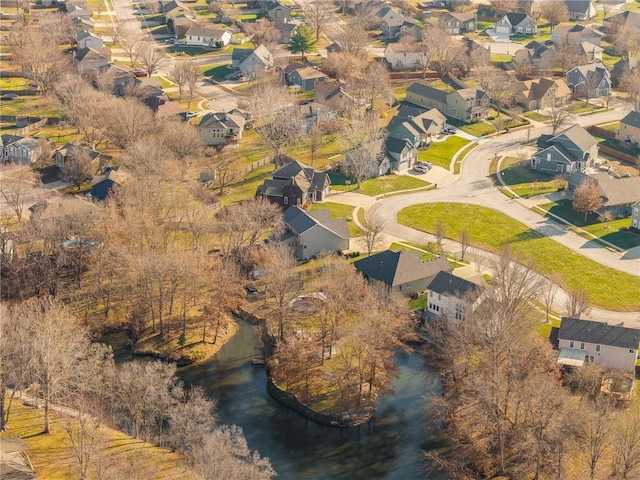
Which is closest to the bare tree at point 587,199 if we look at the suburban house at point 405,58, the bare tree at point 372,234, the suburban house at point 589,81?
the bare tree at point 372,234

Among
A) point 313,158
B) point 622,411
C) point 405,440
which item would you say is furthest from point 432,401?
point 313,158

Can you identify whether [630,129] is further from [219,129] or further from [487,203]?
[219,129]

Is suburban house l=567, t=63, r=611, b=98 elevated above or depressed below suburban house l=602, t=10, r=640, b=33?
below

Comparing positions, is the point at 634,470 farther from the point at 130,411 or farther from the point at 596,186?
the point at 596,186

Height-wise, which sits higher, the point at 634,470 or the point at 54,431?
the point at 634,470

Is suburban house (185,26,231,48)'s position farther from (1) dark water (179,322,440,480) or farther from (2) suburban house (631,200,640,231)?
(1) dark water (179,322,440,480)

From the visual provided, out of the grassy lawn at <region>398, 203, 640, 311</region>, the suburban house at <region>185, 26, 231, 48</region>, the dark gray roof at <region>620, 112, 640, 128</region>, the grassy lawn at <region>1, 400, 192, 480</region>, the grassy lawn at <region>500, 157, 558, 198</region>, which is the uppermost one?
the dark gray roof at <region>620, 112, 640, 128</region>

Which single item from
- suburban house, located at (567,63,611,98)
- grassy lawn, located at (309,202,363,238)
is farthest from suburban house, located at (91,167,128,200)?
suburban house, located at (567,63,611,98)

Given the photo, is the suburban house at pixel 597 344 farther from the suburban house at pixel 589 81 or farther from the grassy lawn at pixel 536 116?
the suburban house at pixel 589 81
